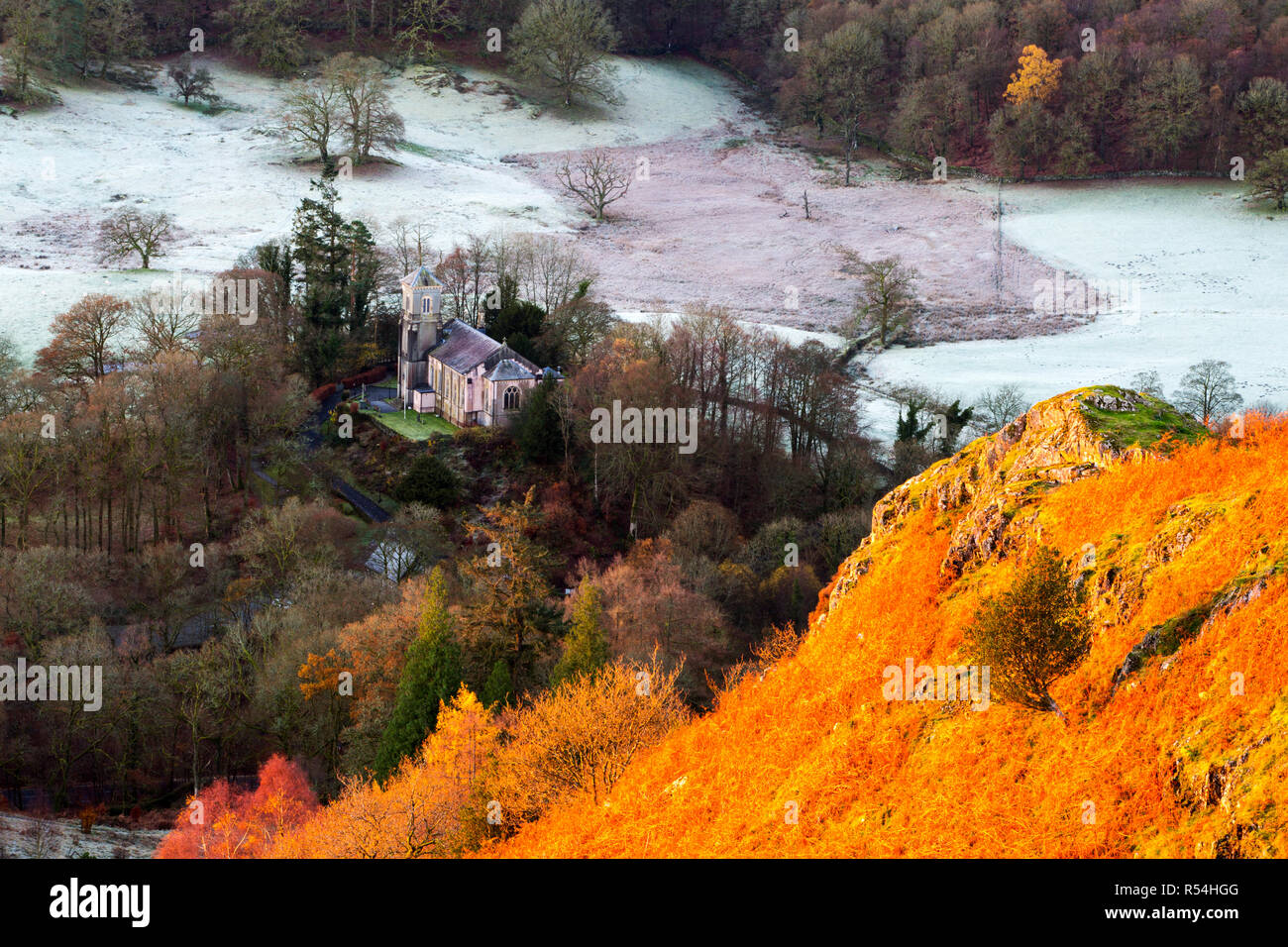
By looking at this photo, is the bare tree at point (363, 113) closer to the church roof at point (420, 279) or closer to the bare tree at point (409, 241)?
the bare tree at point (409, 241)

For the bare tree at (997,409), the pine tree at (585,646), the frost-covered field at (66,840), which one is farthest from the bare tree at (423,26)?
the frost-covered field at (66,840)

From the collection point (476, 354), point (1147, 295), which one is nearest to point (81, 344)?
point (476, 354)

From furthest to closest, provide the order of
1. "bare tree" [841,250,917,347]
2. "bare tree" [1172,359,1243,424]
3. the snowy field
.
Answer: "bare tree" [841,250,917,347], the snowy field, "bare tree" [1172,359,1243,424]

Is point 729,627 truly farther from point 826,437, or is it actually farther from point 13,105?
point 13,105

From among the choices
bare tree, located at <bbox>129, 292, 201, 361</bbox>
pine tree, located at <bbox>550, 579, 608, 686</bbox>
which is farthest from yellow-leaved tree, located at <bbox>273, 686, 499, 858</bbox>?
bare tree, located at <bbox>129, 292, 201, 361</bbox>

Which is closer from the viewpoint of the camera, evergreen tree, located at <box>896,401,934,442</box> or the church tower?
evergreen tree, located at <box>896,401,934,442</box>

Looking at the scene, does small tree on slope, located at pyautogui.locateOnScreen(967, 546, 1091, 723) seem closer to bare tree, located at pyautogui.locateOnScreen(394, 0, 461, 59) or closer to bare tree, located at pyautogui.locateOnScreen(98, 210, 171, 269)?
bare tree, located at pyautogui.locateOnScreen(98, 210, 171, 269)
